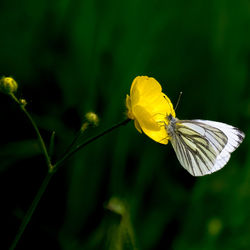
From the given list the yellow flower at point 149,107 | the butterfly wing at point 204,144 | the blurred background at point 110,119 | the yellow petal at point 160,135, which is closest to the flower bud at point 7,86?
the yellow flower at point 149,107

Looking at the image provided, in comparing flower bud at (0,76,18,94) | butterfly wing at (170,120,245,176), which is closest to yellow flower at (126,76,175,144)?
butterfly wing at (170,120,245,176)

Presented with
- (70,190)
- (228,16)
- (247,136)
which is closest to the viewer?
(70,190)

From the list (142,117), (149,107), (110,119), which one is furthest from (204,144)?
(110,119)

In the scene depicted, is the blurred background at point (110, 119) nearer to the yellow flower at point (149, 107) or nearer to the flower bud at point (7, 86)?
the yellow flower at point (149, 107)

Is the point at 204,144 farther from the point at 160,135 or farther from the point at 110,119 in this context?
the point at 110,119

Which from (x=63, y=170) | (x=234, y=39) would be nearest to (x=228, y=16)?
(x=234, y=39)

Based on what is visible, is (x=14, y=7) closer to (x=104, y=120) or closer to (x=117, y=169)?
(x=104, y=120)
